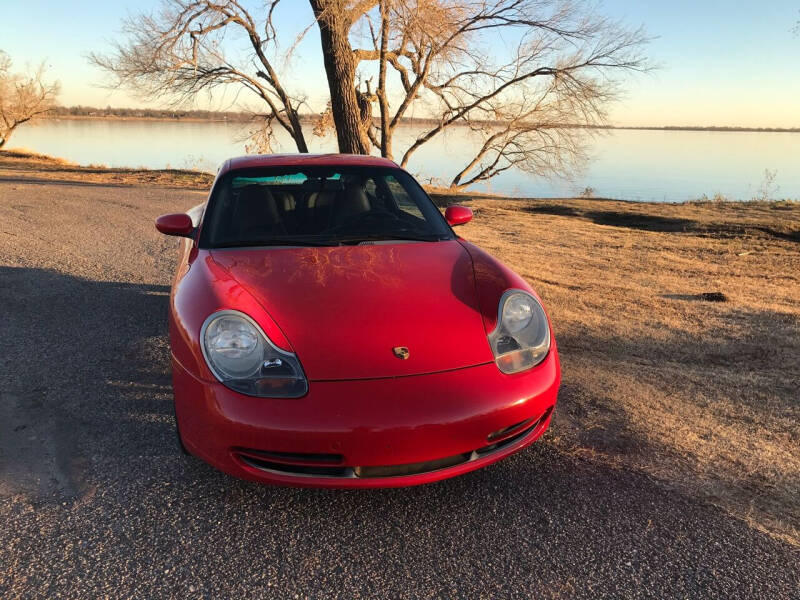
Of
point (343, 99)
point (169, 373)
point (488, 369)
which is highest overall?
point (343, 99)

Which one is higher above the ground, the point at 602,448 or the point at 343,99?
the point at 343,99

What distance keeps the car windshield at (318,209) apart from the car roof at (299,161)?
0.06 metres

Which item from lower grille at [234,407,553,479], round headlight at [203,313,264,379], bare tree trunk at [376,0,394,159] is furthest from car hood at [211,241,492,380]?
bare tree trunk at [376,0,394,159]

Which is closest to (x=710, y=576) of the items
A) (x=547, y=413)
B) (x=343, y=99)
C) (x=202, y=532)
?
(x=547, y=413)

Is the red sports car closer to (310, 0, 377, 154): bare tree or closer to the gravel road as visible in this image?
the gravel road

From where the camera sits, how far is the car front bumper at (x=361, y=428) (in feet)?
6.79

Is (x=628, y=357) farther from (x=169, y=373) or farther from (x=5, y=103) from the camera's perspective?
(x=5, y=103)

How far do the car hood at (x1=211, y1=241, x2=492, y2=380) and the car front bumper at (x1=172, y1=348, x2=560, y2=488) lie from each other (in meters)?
0.09

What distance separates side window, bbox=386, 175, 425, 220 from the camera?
3.75 m

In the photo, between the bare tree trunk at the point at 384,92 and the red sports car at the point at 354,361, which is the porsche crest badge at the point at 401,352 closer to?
the red sports car at the point at 354,361

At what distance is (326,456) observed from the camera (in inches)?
82.4

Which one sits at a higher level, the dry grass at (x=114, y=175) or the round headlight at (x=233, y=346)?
the round headlight at (x=233, y=346)

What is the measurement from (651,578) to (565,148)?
16.6 meters

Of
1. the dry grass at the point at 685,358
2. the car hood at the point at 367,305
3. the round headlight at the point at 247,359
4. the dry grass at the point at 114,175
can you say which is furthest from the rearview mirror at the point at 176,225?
the dry grass at the point at 114,175
